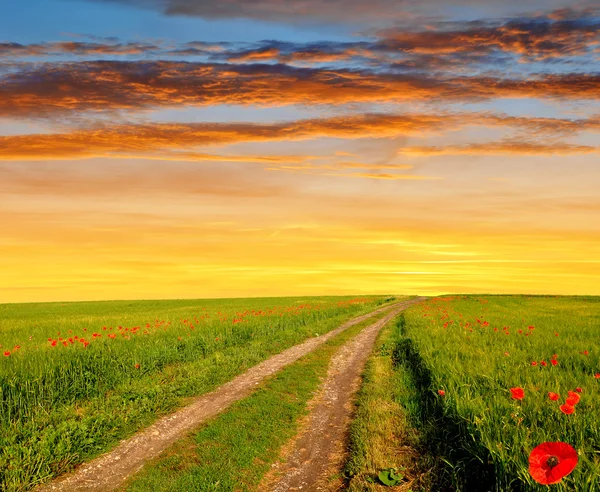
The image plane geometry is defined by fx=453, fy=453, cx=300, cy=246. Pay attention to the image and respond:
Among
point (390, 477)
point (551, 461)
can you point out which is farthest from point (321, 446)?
point (551, 461)

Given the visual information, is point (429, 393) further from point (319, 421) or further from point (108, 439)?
point (108, 439)

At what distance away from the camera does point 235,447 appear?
8977 mm

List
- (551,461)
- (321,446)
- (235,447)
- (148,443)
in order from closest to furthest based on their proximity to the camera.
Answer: (551,461) → (235,447) → (321,446) → (148,443)

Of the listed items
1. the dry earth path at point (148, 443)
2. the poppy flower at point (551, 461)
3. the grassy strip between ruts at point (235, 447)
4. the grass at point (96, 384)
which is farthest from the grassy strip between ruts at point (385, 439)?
the grass at point (96, 384)

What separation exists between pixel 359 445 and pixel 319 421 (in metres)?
2.06

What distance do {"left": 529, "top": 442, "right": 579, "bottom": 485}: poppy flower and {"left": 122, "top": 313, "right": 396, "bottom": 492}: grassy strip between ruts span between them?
478cm

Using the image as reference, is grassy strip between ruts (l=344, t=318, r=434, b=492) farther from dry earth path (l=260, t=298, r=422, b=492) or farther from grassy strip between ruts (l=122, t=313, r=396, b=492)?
grassy strip between ruts (l=122, t=313, r=396, b=492)

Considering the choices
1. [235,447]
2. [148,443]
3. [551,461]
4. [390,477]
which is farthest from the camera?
[148,443]

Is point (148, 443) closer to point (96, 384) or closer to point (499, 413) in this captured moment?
point (96, 384)

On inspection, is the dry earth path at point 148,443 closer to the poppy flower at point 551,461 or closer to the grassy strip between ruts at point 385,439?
the grassy strip between ruts at point 385,439

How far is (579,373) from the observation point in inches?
453

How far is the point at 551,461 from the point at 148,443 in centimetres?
774

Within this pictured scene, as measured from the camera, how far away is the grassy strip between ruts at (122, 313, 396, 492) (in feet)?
25.1

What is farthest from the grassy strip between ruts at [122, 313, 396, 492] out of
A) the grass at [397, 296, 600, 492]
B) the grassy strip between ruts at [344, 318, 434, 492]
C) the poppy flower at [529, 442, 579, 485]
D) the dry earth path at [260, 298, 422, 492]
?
the poppy flower at [529, 442, 579, 485]
